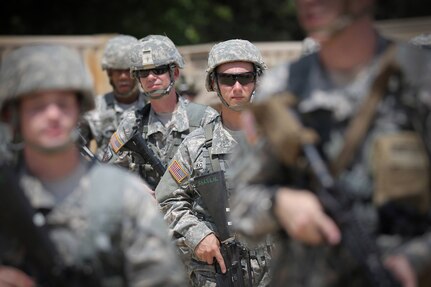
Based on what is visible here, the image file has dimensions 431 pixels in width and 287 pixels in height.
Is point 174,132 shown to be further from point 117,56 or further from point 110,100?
point 117,56

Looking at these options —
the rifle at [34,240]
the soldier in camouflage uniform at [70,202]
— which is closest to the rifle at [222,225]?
the soldier in camouflage uniform at [70,202]

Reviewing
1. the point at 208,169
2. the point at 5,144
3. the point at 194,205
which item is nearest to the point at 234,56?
the point at 208,169

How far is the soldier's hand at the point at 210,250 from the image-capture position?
7.03 meters

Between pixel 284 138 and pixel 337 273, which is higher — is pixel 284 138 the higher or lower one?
the higher one

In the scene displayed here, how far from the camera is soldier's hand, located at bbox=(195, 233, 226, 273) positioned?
7.03 metres

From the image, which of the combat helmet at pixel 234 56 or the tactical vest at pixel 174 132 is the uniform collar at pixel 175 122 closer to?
the tactical vest at pixel 174 132

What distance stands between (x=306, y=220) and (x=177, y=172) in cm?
351

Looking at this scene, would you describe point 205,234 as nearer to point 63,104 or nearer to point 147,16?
point 63,104

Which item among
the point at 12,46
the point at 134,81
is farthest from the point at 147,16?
the point at 134,81

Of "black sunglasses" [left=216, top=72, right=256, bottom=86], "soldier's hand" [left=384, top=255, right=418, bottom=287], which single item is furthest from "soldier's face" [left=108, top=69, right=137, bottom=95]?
"soldier's hand" [left=384, top=255, right=418, bottom=287]

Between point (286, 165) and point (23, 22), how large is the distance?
2079 cm

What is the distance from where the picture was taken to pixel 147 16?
2452 cm

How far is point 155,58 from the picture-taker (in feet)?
29.7

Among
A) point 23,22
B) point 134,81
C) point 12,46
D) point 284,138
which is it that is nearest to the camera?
point 284,138
